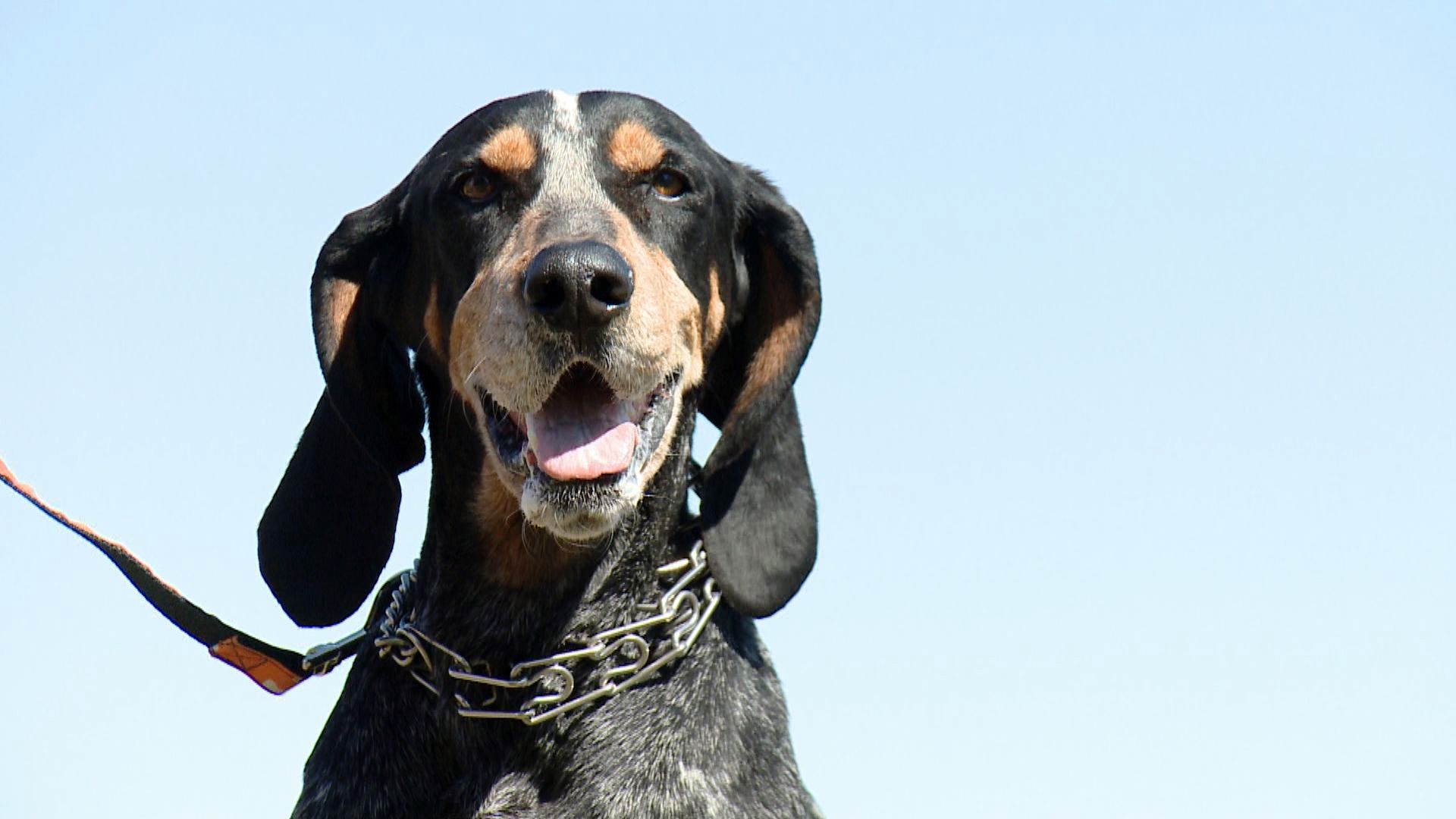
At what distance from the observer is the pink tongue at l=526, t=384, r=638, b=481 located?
162 inches

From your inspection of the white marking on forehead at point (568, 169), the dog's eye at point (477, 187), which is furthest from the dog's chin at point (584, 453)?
the dog's eye at point (477, 187)

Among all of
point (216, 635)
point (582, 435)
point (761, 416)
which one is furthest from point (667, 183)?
point (216, 635)

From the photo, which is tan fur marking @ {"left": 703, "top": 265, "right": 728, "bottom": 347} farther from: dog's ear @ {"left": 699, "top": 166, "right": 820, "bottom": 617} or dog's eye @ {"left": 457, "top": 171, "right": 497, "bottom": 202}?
dog's eye @ {"left": 457, "top": 171, "right": 497, "bottom": 202}

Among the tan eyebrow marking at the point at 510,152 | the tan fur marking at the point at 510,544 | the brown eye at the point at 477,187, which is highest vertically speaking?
the tan eyebrow marking at the point at 510,152

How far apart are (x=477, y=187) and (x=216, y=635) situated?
5.22 feet

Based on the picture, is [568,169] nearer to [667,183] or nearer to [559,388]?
[667,183]

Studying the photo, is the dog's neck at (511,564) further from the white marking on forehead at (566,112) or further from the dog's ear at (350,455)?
the white marking on forehead at (566,112)

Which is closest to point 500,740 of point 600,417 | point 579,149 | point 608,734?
point 608,734

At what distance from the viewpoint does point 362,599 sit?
15.6ft

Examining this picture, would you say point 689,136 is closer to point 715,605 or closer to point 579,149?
point 579,149

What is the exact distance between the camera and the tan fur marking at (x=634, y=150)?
15.3ft

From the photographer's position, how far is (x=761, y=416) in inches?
185

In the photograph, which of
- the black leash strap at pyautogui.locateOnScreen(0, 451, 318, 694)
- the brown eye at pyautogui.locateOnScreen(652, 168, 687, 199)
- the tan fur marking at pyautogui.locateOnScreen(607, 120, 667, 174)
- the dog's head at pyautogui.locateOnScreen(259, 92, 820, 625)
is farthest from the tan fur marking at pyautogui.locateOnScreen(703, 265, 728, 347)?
the black leash strap at pyautogui.locateOnScreen(0, 451, 318, 694)

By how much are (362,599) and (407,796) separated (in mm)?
756
